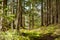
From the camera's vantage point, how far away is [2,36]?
7.46 meters

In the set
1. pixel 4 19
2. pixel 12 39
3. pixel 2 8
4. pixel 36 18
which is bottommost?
pixel 36 18

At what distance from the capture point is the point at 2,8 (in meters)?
7.70

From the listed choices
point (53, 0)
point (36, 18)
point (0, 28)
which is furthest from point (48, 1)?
point (0, 28)

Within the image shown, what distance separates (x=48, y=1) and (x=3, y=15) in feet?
55.3

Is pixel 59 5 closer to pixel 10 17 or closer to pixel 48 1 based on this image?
pixel 48 1

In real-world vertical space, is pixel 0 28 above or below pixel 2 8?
below

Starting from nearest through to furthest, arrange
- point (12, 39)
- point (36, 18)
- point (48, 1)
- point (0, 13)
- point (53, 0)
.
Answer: point (0, 13), point (12, 39), point (48, 1), point (53, 0), point (36, 18)

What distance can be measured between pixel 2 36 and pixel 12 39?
0.64 m

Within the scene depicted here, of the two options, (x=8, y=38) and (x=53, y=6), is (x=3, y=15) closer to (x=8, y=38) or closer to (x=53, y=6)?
(x=8, y=38)

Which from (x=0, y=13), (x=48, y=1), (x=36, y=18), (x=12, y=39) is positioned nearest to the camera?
(x=0, y=13)

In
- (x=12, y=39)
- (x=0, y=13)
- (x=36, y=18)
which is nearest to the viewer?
(x=0, y=13)

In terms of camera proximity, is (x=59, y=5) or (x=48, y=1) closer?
(x=48, y=1)

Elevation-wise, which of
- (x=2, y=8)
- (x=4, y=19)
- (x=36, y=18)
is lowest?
(x=36, y=18)

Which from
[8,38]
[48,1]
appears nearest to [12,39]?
[8,38]
